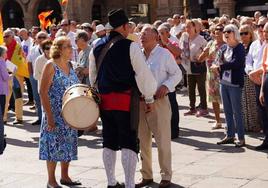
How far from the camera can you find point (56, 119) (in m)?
7.55

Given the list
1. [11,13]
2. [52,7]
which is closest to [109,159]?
[52,7]

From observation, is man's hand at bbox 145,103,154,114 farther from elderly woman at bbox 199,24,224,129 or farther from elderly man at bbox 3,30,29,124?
elderly man at bbox 3,30,29,124

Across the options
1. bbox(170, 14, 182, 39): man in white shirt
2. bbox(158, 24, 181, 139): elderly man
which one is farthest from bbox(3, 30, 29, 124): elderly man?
bbox(170, 14, 182, 39): man in white shirt

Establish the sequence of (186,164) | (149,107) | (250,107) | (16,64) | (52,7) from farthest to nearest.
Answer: (52,7)
(16,64)
(250,107)
(186,164)
(149,107)

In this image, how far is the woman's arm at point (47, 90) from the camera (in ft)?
24.4

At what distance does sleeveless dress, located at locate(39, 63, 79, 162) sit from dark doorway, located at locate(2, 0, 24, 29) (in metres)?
27.3

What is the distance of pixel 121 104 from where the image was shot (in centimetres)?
664

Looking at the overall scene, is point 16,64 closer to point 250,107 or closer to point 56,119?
point 250,107

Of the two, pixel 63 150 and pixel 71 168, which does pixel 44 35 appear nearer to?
pixel 71 168

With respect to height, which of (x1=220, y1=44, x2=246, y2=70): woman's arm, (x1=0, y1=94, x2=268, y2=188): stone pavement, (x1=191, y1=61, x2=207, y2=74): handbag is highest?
(x1=220, y1=44, x2=246, y2=70): woman's arm

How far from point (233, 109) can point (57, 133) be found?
2.93 meters

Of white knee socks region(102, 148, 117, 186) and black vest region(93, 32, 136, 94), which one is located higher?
black vest region(93, 32, 136, 94)

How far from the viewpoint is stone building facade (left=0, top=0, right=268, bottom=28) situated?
2716cm

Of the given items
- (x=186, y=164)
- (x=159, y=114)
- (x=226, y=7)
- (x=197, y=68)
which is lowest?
(x=186, y=164)
